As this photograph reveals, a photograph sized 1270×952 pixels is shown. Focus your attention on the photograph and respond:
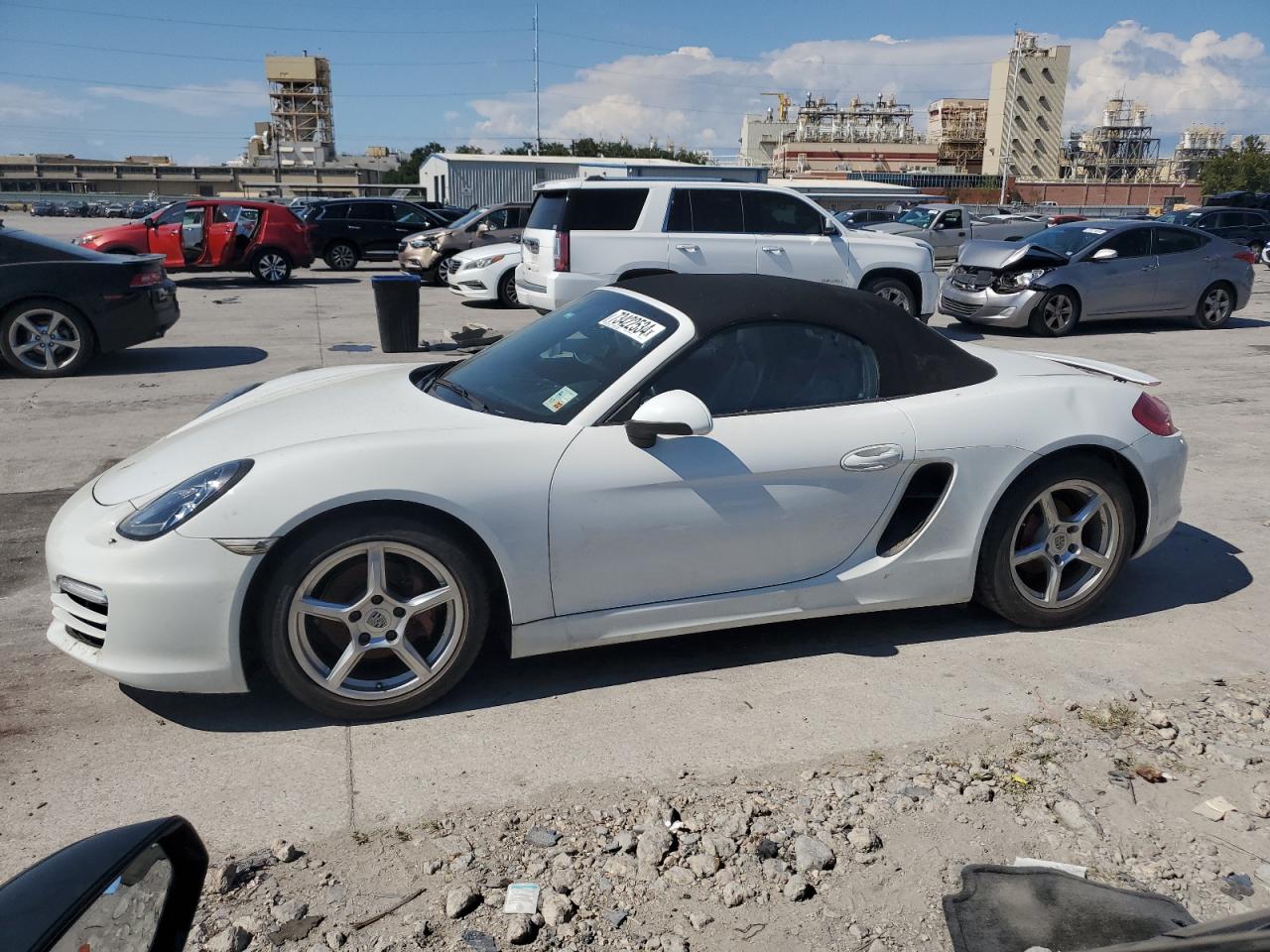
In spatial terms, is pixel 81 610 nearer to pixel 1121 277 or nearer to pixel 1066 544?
pixel 1066 544

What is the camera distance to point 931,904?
2.62 meters

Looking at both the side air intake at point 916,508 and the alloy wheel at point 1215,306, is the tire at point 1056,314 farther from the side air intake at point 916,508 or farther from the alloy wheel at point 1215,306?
the side air intake at point 916,508

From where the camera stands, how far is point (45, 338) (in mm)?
9609

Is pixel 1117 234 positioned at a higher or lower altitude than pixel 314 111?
lower

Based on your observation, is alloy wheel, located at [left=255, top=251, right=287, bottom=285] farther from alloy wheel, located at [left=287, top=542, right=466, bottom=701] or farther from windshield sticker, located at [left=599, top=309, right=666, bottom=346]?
alloy wheel, located at [left=287, top=542, right=466, bottom=701]

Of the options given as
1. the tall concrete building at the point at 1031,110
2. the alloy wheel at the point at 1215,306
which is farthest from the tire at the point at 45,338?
the tall concrete building at the point at 1031,110

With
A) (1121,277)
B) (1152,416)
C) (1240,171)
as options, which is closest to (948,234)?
(1121,277)

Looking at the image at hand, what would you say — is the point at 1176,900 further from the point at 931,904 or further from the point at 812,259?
the point at 812,259

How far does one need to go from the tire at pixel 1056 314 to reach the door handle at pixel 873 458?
1038cm

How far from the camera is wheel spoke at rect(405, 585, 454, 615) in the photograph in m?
3.41

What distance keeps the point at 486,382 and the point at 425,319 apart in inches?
427

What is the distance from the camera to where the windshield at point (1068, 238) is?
13.6 m

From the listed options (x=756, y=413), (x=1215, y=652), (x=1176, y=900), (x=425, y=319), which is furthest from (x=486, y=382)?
(x=425, y=319)

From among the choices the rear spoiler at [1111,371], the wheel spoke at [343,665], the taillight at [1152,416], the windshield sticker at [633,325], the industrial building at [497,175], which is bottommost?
the wheel spoke at [343,665]
